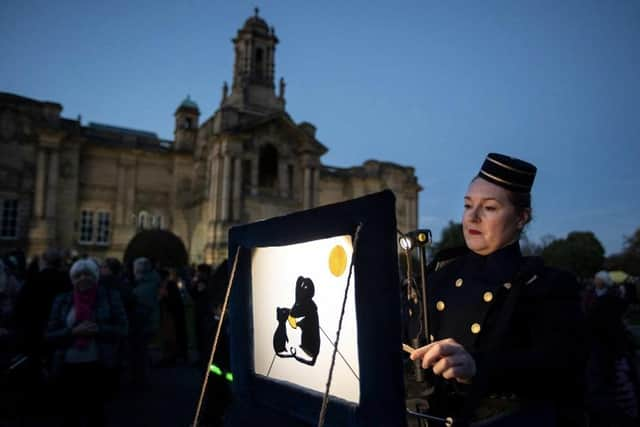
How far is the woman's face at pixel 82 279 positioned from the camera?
5266mm

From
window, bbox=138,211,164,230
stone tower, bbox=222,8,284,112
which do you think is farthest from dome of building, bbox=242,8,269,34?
window, bbox=138,211,164,230

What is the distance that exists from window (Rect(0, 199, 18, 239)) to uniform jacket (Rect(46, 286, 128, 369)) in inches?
1029

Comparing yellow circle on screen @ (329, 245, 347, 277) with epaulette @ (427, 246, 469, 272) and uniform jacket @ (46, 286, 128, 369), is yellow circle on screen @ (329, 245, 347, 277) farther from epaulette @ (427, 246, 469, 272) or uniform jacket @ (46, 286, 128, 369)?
uniform jacket @ (46, 286, 128, 369)

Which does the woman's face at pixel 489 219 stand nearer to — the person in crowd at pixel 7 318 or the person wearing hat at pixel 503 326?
the person wearing hat at pixel 503 326

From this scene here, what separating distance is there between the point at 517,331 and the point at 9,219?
1246 inches

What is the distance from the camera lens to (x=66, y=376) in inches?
201

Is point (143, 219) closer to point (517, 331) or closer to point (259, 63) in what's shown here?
point (259, 63)

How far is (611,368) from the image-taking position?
661 centimetres

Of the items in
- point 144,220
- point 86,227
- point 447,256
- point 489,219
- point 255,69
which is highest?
point 255,69

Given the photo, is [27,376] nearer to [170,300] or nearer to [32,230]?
[170,300]

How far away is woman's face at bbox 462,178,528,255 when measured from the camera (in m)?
2.00

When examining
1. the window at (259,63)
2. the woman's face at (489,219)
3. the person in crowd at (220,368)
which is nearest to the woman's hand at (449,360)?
the woman's face at (489,219)

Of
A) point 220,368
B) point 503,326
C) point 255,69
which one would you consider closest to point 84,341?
point 220,368

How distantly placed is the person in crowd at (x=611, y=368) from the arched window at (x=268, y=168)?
25.6m
